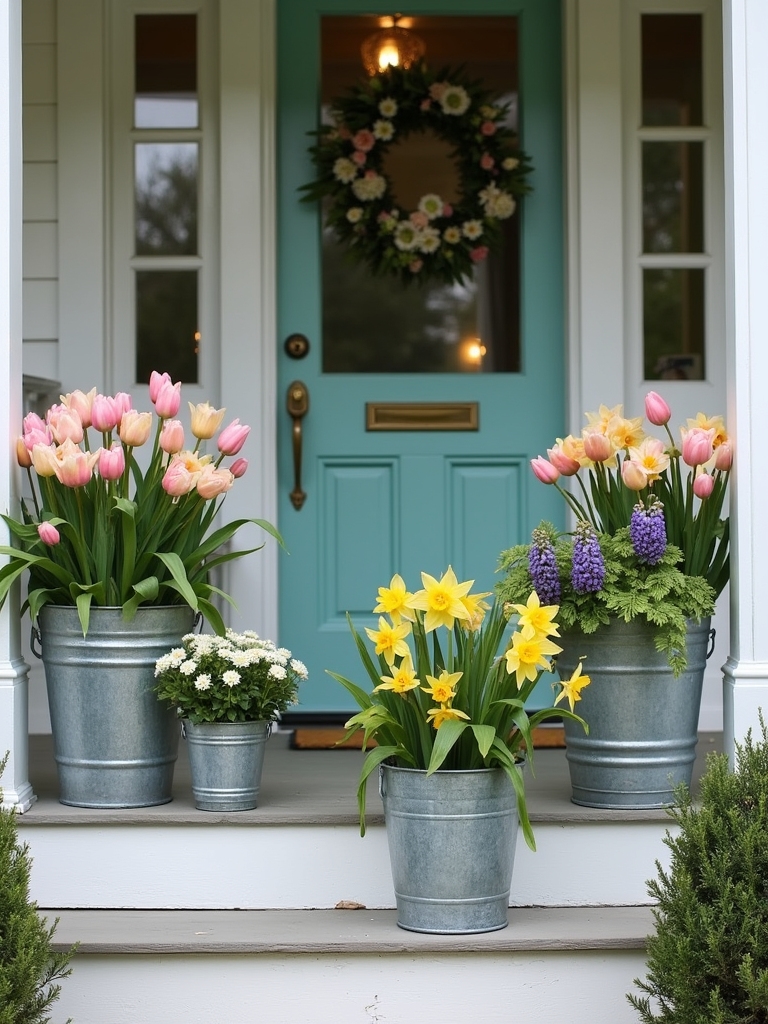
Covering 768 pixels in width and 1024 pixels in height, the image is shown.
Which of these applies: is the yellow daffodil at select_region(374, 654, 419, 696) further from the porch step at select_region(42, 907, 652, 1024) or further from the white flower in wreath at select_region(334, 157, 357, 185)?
→ the white flower in wreath at select_region(334, 157, 357, 185)

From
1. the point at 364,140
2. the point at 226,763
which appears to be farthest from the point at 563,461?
the point at 364,140

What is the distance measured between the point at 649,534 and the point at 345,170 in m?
1.67

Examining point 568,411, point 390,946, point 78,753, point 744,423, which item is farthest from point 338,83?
point 390,946

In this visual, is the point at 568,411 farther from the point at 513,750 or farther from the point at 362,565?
the point at 513,750

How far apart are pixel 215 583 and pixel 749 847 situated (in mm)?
2023

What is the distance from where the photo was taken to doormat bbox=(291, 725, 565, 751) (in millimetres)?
3445

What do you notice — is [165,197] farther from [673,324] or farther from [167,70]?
[673,324]

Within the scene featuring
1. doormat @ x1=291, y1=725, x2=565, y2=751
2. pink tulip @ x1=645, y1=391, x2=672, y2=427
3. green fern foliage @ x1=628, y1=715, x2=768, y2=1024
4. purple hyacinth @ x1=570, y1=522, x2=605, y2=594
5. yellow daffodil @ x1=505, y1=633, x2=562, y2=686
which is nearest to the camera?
green fern foliage @ x1=628, y1=715, x2=768, y2=1024

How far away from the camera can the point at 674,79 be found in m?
3.77

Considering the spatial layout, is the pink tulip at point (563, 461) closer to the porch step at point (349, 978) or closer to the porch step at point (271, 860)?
the porch step at point (271, 860)

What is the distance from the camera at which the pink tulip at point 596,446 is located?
269 cm

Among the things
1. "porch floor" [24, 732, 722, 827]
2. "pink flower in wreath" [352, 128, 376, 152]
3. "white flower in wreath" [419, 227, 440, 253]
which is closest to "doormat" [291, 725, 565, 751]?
"porch floor" [24, 732, 722, 827]

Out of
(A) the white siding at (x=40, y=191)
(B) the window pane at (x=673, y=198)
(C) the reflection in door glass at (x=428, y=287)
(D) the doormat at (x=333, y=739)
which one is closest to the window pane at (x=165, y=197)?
(A) the white siding at (x=40, y=191)

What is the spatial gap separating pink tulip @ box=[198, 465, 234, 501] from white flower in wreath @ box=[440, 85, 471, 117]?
1.61 metres
